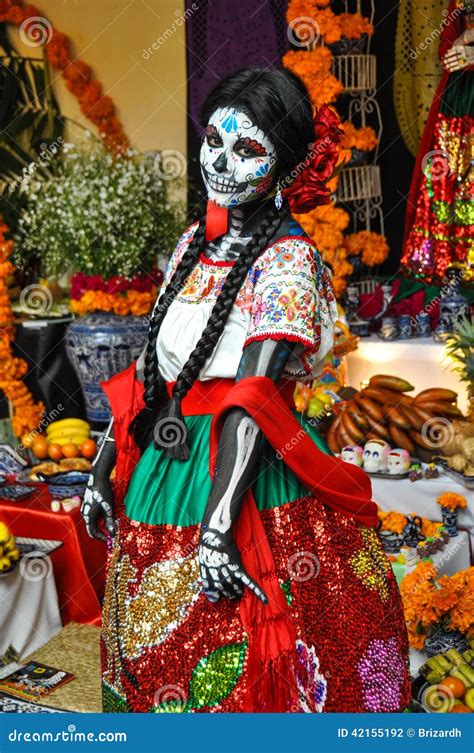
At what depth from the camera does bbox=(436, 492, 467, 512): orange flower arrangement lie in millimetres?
3797

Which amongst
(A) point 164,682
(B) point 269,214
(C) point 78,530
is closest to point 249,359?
(B) point 269,214

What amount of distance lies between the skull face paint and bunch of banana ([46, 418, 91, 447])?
2.56m

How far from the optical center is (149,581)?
2010 mm

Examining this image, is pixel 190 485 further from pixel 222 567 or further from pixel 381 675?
pixel 381 675

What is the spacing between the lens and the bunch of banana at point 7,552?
3326 mm

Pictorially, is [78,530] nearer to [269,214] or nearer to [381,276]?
[269,214]

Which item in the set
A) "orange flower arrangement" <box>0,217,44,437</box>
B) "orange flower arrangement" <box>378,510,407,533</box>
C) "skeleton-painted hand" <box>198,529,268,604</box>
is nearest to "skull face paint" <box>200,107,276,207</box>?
"skeleton-painted hand" <box>198,529,268,604</box>

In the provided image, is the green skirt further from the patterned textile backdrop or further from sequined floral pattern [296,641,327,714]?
the patterned textile backdrop

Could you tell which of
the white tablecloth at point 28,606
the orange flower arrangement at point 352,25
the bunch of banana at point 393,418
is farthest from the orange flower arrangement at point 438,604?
the orange flower arrangement at point 352,25

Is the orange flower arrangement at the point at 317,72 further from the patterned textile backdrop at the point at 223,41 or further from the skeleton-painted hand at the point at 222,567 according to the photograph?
the skeleton-painted hand at the point at 222,567

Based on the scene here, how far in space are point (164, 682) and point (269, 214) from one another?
3.15ft

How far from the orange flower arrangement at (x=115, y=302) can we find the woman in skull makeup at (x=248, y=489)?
8.78 ft

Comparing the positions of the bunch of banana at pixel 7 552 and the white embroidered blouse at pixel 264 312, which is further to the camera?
the bunch of banana at pixel 7 552
